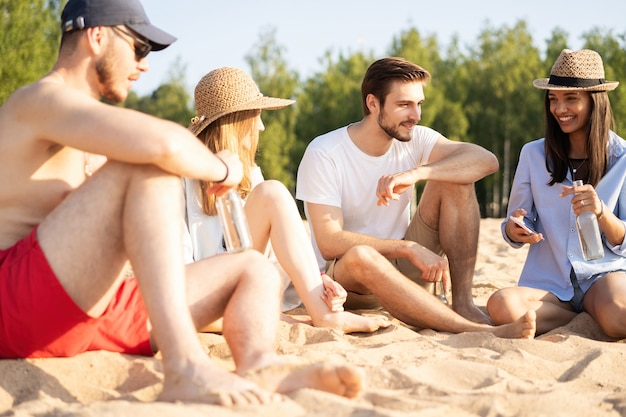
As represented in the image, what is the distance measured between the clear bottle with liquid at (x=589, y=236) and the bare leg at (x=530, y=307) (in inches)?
13.1

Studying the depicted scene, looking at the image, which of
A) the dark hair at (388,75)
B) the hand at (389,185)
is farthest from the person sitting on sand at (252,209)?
the dark hair at (388,75)

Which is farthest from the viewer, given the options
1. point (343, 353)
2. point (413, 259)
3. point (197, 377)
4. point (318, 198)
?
point (318, 198)

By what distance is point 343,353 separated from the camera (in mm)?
3465

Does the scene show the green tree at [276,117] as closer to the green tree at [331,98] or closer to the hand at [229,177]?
the green tree at [331,98]

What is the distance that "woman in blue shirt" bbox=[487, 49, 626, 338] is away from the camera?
14.4 feet

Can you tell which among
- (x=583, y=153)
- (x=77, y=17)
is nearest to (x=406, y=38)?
(x=583, y=153)

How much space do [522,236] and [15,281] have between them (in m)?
2.81

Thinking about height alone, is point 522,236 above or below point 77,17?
below

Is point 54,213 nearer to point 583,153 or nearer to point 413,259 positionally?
point 413,259

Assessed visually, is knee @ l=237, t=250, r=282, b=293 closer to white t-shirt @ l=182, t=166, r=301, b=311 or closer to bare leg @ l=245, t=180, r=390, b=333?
bare leg @ l=245, t=180, r=390, b=333

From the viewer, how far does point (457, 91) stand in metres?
28.2

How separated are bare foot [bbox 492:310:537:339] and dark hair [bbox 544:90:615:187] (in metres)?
1.00

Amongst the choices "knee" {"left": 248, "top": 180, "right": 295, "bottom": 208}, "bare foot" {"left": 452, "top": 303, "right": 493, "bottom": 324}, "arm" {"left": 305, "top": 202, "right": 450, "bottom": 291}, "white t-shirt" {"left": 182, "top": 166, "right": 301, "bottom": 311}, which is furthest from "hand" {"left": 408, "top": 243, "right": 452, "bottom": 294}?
"white t-shirt" {"left": 182, "top": 166, "right": 301, "bottom": 311}

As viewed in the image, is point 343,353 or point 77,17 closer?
point 77,17
